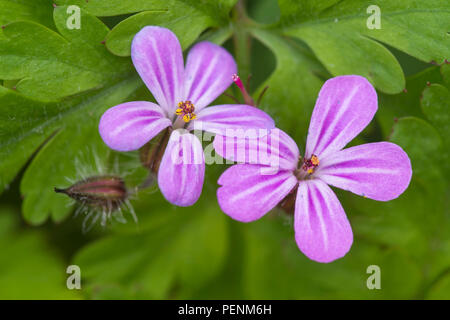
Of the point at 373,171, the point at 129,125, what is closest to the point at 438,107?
the point at 373,171

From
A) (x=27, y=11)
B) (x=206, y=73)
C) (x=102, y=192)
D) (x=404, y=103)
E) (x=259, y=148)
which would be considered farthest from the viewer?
(x=404, y=103)

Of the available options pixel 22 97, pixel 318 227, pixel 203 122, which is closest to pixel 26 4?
pixel 22 97

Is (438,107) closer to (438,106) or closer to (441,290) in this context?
(438,106)

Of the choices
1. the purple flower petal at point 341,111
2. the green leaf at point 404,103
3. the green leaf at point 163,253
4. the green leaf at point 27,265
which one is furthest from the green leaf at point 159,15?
the green leaf at point 27,265

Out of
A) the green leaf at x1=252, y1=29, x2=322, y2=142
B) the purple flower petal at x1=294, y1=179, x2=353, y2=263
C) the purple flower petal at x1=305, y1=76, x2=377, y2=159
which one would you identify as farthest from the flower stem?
the purple flower petal at x1=294, y1=179, x2=353, y2=263

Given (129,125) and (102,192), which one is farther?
(102,192)

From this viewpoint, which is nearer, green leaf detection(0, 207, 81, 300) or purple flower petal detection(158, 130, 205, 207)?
purple flower petal detection(158, 130, 205, 207)

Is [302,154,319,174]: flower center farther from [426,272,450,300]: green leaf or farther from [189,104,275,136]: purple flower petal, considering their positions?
[426,272,450,300]: green leaf

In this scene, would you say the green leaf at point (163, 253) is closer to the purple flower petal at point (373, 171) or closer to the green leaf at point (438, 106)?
the purple flower petal at point (373, 171)

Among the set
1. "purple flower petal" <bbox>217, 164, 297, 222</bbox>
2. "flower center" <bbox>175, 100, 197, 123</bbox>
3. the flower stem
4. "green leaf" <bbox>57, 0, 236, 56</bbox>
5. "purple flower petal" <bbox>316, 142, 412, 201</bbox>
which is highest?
the flower stem
